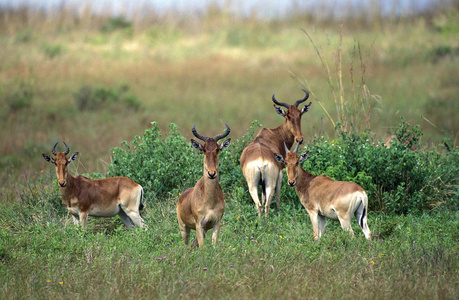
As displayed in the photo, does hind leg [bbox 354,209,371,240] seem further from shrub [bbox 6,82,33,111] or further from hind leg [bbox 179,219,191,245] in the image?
shrub [bbox 6,82,33,111]

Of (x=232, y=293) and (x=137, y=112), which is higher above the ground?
(x=232, y=293)

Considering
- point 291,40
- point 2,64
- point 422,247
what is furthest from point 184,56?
point 422,247

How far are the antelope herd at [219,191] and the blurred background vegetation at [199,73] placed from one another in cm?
267

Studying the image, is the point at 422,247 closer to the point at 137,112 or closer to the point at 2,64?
the point at 137,112

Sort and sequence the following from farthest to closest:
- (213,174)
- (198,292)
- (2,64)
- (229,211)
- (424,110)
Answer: (2,64), (424,110), (229,211), (213,174), (198,292)

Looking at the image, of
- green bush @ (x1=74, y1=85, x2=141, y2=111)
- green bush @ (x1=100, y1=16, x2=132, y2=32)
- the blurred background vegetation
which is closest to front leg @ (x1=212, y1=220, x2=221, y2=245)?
the blurred background vegetation

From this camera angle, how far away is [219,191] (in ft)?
27.1

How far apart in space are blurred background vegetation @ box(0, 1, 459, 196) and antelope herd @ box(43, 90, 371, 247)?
2.67m

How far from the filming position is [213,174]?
7891mm

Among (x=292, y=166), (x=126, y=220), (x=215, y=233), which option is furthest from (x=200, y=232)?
(x=126, y=220)

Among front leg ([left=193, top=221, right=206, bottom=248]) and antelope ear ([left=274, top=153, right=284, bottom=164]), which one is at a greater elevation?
antelope ear ([left=274, top=153, right=284, bottom=164])

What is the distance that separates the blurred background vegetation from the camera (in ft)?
61.8

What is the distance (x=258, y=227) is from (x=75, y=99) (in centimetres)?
1407

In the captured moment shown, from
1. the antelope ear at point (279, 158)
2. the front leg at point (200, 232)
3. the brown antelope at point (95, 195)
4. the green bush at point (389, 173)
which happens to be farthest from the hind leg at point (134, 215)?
the green bush at point (389, 173)
